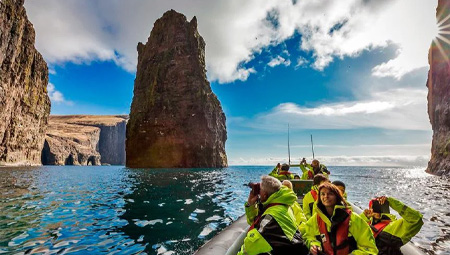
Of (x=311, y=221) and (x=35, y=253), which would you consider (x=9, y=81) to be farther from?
(x=311, y=221)

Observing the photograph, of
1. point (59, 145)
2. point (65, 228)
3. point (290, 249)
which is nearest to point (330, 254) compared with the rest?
point (290, 249)

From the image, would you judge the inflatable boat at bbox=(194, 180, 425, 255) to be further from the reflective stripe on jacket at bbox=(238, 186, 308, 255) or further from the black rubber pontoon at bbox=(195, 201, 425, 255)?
the reflective stripe on jacket at bbox=(238, 186, 308, 255)

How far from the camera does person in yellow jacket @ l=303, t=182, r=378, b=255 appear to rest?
3.21 meters

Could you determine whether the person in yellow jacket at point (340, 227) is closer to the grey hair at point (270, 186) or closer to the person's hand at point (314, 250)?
the person's hand at point (314, 250)

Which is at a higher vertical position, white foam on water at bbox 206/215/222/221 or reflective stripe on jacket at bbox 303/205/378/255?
reflective stripe on jacket at bbox 303/205/378/255

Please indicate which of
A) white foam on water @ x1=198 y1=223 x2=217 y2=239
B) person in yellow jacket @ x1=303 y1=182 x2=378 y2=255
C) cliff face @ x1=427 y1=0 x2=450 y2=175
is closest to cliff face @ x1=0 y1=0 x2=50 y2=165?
white foam on water @ x1=198 y1=223 x2=217 y2=239

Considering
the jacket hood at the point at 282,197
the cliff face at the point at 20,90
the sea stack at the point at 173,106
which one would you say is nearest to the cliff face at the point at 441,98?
the jacket hood at the point at 282,197

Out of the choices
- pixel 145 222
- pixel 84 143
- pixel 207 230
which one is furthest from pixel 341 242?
pixel 84 143

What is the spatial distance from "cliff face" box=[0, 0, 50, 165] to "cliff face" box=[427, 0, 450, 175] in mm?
92526

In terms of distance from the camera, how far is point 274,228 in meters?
2.87

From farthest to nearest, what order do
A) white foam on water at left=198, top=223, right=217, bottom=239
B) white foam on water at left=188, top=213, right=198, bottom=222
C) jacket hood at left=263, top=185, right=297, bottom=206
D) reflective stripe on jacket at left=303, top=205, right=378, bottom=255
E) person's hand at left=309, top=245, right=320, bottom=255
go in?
white foam on water at left=188, top=213, right=198, bottom=222, white foam on water at left=198, top=223, right=217, bottom=239, person's hand at left=309, top=245, right=320, bottom=255, reflective stripe on jacket at left=303, top=205, right=378, bottom=255, jacket hood at left=263, top=185, right=297, bottom=206

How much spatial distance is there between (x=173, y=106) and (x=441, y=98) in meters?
70.8

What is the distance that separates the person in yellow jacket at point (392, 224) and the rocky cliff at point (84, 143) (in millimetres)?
130870

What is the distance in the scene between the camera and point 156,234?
711cm
